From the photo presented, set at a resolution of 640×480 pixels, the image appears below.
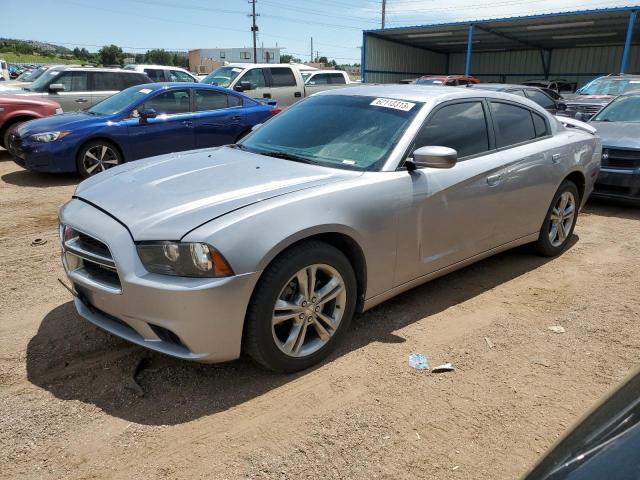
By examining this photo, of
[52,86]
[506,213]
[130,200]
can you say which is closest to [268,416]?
[130,200]

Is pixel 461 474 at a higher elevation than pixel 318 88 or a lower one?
lower

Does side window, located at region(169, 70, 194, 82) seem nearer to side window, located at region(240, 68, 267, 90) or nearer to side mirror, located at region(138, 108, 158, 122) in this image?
side window, located at region(240, 68, 267, 90)

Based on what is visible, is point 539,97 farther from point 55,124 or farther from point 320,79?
point 55,124

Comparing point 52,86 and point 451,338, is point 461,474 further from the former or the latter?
point 52,86

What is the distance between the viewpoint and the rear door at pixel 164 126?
804 cm

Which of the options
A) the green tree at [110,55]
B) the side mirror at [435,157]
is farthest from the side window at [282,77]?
the green tree at [110,55]

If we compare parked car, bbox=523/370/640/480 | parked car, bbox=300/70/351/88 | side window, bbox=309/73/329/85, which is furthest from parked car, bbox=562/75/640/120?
parked car, bbox=523/370/640/480

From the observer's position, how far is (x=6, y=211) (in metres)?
6.36

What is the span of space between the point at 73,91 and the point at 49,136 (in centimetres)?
401

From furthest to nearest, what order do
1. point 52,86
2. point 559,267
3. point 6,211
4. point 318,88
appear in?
point 318,88
point 52,86
point 6,211
point 559,267

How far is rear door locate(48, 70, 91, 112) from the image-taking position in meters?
10.8

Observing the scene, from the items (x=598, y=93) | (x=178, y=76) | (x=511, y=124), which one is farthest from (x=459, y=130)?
(x=178, y=76)

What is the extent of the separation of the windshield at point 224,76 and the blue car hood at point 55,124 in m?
4.92

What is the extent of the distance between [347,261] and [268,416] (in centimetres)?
99
